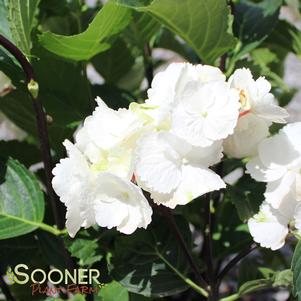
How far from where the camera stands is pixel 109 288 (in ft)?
2.53

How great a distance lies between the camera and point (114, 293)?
77 cm

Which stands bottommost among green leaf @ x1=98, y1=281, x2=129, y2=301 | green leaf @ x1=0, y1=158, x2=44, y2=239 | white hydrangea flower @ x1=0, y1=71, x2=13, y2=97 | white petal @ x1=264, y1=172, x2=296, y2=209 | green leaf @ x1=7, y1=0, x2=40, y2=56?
green leaf @ x1=98, y1=281, x2=129, y2=301

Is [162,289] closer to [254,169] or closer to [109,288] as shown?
[109,288]

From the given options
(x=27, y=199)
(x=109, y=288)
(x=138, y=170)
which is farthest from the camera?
(x=27, y=199)

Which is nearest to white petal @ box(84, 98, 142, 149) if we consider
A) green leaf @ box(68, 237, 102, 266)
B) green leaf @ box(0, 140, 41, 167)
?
green leaf @ box(68, 237, 102, 266)

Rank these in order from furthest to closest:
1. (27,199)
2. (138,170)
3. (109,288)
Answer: (27,199)
(109,288)
(138,170)

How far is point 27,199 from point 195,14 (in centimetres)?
33

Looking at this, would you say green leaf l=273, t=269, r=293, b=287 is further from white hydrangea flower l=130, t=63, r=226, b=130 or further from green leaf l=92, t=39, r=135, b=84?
green leaf l=92, t=39, r=135, b=84

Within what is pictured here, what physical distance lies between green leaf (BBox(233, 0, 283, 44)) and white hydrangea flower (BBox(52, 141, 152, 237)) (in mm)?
449

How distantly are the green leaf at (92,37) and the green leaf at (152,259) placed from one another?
9.8 inches

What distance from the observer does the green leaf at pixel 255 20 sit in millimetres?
1004

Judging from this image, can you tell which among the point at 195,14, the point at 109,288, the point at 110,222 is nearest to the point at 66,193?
the point at 110,222

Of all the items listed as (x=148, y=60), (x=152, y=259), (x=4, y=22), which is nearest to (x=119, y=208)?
(x=152, y=259)

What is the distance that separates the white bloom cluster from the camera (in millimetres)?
701
